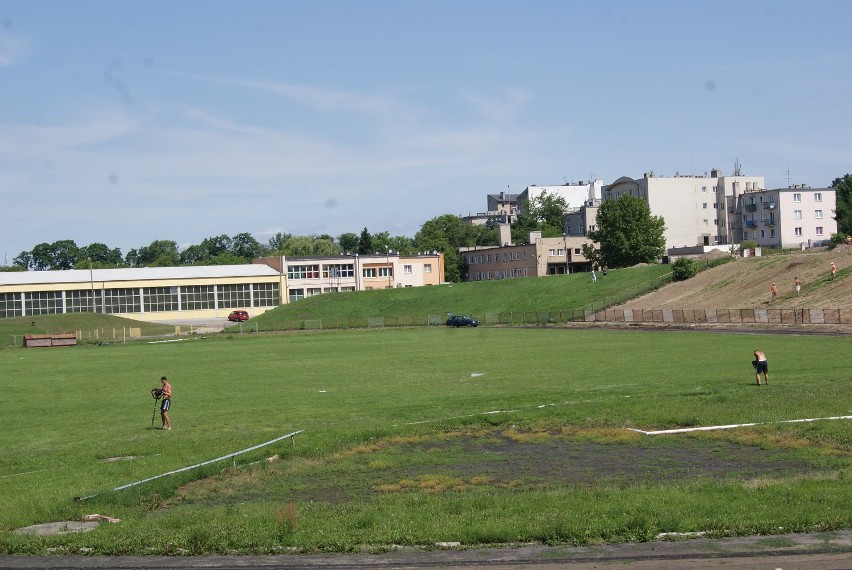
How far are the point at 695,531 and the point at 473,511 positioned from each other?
4236mm

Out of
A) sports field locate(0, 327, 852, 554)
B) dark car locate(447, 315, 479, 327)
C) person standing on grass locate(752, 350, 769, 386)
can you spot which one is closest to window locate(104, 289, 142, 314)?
dark car locate(447, 315, 479, 327)

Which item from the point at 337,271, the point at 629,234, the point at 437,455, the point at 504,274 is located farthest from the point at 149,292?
the point at 437,455

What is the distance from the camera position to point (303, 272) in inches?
7032

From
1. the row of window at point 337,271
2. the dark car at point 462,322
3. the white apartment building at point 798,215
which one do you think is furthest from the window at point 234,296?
the white apartment building at point 798,215

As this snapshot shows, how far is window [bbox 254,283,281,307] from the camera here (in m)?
162

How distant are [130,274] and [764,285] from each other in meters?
98.0

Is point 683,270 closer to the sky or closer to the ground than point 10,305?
closer to the sky

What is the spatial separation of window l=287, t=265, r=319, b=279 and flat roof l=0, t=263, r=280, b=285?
25.3 feet

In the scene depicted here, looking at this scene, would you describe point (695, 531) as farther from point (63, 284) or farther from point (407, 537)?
point (63, 284)

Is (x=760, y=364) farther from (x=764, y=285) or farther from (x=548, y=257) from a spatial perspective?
(x=548, y=257)

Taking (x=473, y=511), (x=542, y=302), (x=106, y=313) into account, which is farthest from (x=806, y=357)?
(x=106, y=313)

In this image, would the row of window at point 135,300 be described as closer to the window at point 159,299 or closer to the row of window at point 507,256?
the window at point 159,299

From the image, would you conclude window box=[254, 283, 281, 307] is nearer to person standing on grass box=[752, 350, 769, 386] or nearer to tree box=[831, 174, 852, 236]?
tree box=[831, 174, 852, 236]

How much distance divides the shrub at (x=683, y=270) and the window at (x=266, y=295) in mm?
67170
